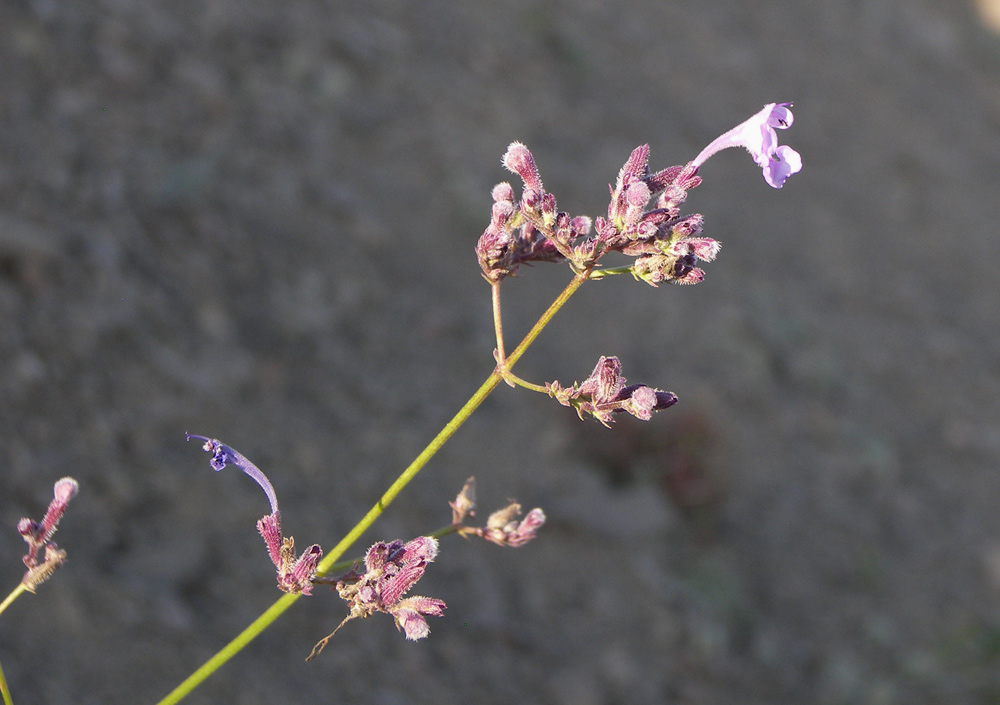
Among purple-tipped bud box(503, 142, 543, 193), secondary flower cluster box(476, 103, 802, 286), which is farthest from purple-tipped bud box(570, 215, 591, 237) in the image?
purple-tipped bud box(503, 142, 543, 193)

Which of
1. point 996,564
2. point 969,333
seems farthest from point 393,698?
point 969,333

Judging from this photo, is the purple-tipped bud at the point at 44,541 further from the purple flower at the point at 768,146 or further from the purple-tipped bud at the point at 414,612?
the purple flower at the point at 768,146

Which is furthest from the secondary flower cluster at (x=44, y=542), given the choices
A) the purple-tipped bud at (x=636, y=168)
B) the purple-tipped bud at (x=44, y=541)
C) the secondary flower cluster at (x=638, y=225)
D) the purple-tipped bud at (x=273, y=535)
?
the purple-tipped bud at (x=636, y=168)

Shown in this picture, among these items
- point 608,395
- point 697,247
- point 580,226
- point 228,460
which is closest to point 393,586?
point 228,460

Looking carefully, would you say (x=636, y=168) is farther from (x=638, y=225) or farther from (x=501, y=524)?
(x=501, y=524)

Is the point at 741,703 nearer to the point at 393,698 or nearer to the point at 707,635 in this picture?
the point at 707,635

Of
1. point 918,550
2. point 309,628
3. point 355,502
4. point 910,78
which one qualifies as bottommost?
point 309,628
